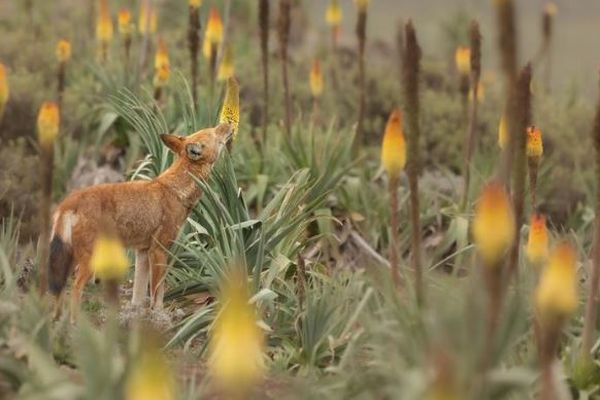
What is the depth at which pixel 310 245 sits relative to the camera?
947 centimetres

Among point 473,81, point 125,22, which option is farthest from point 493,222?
point 125,22

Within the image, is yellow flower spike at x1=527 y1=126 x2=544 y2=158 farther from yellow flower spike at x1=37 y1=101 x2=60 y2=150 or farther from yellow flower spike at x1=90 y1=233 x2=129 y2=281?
yellow flower spike at x1=90 y1=233 x2=129 y2=281

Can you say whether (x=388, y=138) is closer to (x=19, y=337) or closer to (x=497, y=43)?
(x=497, y=43)

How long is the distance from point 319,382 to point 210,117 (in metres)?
3.59

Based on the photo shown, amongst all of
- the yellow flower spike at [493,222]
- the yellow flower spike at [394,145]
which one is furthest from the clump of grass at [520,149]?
the yellow flower spike at [493,222]

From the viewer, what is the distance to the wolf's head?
22.4ft

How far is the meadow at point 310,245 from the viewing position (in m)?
4.30

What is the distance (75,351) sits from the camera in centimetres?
537

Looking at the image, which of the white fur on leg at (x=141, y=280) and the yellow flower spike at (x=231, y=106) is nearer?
the white fur on leg at (x=141, y=280)

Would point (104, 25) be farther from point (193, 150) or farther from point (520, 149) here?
point (520, 149)

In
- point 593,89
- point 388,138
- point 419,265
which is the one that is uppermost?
point 388,138

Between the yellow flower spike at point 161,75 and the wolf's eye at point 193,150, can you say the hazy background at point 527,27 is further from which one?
the wolf's eye at point 193,150

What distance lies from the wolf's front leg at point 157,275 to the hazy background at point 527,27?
827 centimetres

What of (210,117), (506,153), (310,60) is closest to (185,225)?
(210,117)
